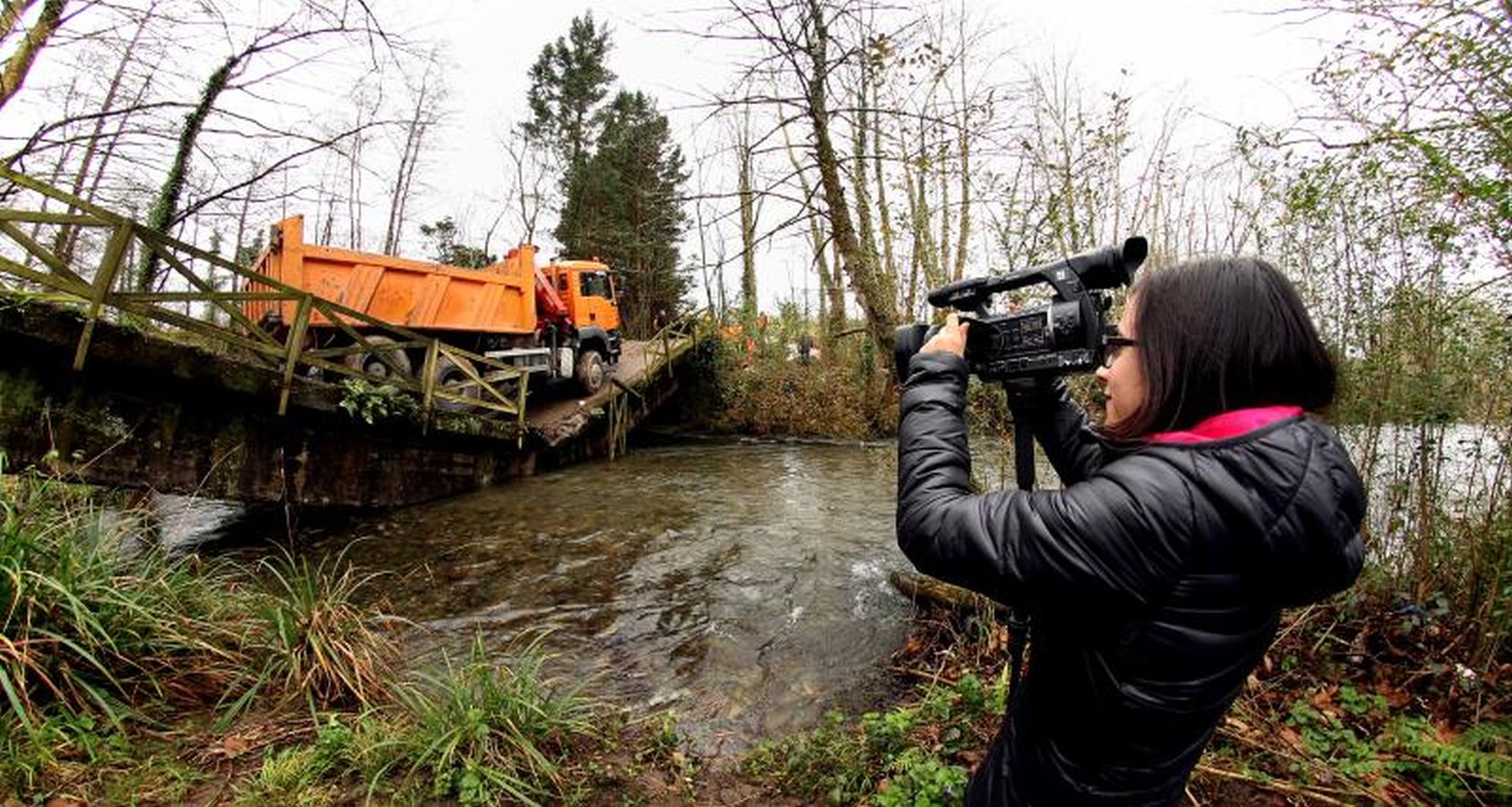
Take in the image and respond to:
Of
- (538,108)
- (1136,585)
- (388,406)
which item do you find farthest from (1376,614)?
(538,108)

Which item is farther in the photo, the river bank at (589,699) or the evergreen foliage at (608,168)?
the evergreen foliage at (608,168)

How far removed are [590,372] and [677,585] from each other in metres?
7.69

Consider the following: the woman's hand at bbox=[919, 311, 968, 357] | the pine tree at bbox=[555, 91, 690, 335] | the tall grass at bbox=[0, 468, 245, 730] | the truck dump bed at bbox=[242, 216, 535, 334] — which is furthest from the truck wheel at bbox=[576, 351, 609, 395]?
the pine tree at bbox=[555, 91, 690, 335]

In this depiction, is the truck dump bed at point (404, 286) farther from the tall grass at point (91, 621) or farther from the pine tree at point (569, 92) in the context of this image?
the pine tree at point (569, 92)

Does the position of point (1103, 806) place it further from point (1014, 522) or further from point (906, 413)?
Result: point (906, 413)

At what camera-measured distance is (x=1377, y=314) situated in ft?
12.6

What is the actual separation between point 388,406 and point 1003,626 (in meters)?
6.59

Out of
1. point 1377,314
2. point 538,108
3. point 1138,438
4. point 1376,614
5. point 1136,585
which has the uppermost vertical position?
point 538,108

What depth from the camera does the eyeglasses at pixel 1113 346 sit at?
4.10ft

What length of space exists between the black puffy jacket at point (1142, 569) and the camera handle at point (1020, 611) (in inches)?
6.7

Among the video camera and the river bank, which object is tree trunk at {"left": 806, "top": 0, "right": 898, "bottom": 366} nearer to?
the river bank

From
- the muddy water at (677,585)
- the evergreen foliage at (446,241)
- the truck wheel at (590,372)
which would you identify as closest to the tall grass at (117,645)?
the muddy water at (677,585)

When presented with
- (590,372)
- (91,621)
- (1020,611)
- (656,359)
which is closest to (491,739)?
(91,621)

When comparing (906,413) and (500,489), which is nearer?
(906,413)
